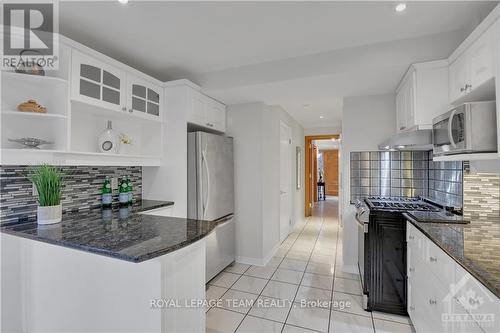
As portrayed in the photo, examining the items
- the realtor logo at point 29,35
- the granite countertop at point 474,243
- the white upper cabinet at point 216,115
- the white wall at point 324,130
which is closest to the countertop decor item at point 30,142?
the realtor logo at point 29,35

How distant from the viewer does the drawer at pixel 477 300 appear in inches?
35.1

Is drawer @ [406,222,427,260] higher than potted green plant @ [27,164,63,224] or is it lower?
lower

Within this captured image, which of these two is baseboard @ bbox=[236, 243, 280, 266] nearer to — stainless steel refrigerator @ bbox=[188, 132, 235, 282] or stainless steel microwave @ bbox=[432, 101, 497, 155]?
stainless steel refrigerator @ bbox=[188, 132, 235, 282]

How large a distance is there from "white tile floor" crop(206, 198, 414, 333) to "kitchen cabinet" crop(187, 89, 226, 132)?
1.86 meters

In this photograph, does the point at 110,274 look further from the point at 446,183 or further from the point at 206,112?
the point at 446,183

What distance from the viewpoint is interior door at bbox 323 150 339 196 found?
10.6 metres

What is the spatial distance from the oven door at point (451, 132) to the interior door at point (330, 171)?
359 inches

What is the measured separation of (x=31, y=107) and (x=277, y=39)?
79.2 inches

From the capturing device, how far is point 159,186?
2.80m

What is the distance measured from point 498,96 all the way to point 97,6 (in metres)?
2.60

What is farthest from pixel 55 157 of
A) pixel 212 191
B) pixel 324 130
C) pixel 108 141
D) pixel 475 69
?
pixel 324 130

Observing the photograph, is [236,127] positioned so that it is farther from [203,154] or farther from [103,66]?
[103,66]

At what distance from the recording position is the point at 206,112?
2.97m

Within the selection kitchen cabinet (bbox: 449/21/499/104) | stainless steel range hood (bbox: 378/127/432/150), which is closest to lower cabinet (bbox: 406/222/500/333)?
stainless steel range hood (bbox: 378/127/432/150)
